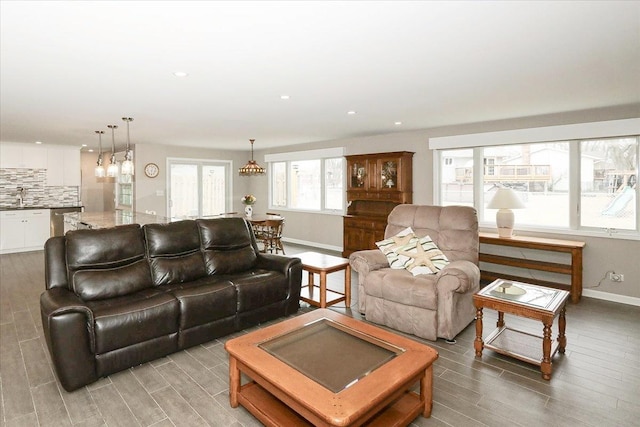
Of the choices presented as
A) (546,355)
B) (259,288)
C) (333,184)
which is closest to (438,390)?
(546,355)

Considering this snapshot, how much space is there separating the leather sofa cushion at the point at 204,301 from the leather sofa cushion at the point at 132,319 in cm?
7

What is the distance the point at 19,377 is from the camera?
2711 millimetres

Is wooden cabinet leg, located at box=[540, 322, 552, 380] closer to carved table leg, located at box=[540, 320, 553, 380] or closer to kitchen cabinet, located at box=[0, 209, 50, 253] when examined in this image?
carved table leg, located at box=[540, 320, 553, 380]

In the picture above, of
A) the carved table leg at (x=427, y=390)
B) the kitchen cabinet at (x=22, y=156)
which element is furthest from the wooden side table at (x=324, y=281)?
the kitchen cabinet at (x=22, y=156)

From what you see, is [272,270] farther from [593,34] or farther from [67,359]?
[593,34]

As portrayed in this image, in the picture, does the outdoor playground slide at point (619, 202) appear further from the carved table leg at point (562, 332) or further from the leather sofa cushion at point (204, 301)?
the leather sofa cushion at point (204, 301)

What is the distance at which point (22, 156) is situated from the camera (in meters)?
7.67

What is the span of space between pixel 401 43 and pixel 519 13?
69 centimetres

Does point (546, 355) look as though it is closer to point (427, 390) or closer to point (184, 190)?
point (427, 390)

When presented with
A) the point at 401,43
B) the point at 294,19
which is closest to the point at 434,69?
the point at 401,43

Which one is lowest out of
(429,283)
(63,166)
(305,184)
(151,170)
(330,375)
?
(330,375)

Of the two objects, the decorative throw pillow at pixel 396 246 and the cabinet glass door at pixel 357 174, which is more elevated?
Result: the cabinet glass door at pixel 357 174

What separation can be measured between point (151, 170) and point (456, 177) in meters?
6.29

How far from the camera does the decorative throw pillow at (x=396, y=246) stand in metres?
3.88
